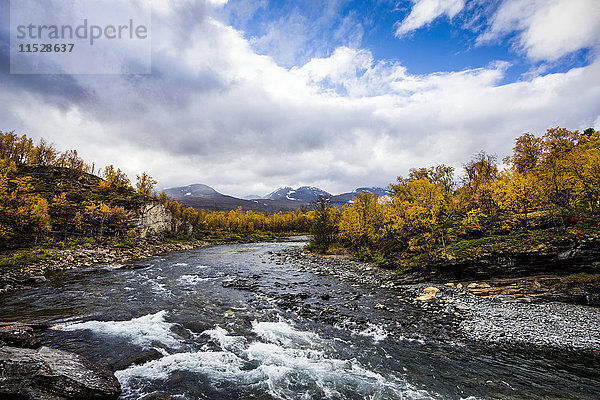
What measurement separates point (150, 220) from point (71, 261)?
3405cm

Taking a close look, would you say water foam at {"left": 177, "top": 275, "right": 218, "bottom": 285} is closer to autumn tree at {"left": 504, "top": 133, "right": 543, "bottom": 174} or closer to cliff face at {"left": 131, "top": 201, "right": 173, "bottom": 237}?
cliff face at {"left": 131, "top": 201, "right": 173, "bottom": 237}

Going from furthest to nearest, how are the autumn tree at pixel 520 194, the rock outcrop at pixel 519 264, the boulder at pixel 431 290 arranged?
1. the autumn tree at pixel 520 194
2. the boulder at pixel 431 290
3. the rock outcrop at pixel 519 264

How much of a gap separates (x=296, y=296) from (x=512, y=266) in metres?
17.0

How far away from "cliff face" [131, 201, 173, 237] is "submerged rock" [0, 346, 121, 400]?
59534mm

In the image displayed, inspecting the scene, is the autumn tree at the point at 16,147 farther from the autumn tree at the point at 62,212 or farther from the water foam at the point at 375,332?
the water foam at the point at 375,332

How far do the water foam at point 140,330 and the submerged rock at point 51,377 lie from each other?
133 inches

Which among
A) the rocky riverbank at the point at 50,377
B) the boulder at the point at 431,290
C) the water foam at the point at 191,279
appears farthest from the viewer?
the water foam at the point at 191,279

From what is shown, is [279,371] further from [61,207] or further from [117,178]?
[117,178]

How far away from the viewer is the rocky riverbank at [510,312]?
11.2m

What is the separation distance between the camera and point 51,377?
6.68 m

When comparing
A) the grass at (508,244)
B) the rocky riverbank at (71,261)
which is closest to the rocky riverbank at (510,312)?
the grass at (508,244)

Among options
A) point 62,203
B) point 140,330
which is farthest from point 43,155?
point 140,330

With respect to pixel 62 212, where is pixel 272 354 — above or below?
below

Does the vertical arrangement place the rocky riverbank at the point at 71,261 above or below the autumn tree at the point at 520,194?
below
